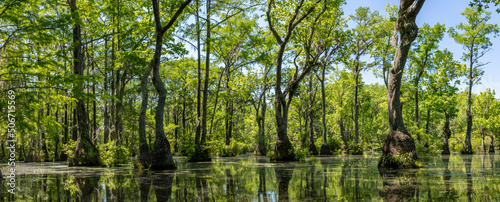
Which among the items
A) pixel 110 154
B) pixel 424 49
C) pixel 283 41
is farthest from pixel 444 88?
pixel 110 154

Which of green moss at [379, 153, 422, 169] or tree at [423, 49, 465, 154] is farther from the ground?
tree at [423, 49, 465, 154]

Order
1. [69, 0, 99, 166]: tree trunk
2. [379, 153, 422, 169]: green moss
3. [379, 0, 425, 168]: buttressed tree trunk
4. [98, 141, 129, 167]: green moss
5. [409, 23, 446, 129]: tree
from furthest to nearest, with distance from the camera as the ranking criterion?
[409, 23, 446, 129]: tree, [98, 141, 129, 167]: green moss, [69, 0, 99, 166]: tree trunk, [379, 0, 425, 168]: buttressed tree trunk, [379, 153, 422, 169]: green moss

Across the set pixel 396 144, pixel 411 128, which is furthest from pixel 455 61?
pixel 396 144

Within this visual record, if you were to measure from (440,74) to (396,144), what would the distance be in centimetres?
2279

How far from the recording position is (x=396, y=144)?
1328 cm

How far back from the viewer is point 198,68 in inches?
888

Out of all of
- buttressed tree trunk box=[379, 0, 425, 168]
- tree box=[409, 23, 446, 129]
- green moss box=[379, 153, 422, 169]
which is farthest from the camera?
tree box=[409, 23, 446, 129]

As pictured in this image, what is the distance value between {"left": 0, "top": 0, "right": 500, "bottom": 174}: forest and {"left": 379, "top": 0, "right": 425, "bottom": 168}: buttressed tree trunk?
41 mm

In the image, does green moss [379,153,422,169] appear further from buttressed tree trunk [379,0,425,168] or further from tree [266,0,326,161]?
tree [266,0,326,161]

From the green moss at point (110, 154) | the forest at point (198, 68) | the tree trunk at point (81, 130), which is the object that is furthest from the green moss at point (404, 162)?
the tree trunk at point (81, 130)

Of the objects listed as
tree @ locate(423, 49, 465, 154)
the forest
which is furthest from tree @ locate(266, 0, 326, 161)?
tree @ locate(423, 49, 465, 154)

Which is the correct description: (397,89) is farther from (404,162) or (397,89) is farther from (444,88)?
(444,88)

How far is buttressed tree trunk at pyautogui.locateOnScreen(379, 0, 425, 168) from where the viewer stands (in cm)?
1320

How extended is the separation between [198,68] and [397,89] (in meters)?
12.6
